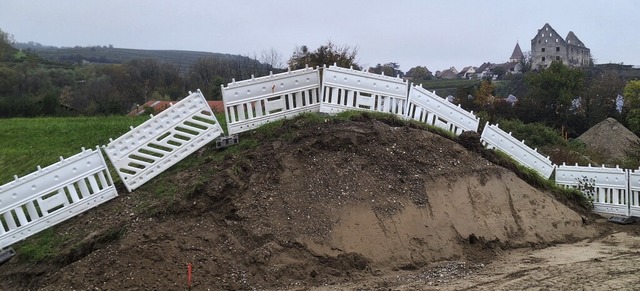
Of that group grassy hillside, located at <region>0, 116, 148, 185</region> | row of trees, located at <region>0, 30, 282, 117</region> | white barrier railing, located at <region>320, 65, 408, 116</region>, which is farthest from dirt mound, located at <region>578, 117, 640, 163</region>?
grassy hillside, located at <region>0, 116, 148, 185</region>

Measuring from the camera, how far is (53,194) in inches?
336

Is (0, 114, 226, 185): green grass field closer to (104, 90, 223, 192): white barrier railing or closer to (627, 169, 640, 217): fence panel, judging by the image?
(104, 90, 223, 192): white barrier railing

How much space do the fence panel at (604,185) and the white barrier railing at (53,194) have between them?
942cm

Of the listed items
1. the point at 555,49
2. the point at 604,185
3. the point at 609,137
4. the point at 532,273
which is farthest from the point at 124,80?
the point at 555,49

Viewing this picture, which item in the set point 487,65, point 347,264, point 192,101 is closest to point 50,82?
point 192,101

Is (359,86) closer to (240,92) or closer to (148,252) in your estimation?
(240,92)

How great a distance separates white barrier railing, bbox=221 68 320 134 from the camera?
943cm

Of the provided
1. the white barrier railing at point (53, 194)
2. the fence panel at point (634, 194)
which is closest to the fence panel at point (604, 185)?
the fence panel at point (634, 194)

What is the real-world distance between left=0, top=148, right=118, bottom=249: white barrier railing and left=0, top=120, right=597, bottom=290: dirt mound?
25 cm

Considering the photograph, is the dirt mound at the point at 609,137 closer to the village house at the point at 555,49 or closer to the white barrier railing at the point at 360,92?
the white barrier railing at the point at 360,92

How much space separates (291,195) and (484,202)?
3.23 m

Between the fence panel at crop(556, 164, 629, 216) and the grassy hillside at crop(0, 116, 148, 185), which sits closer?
the grassy hillside at crop(0, 116, 148, 185)

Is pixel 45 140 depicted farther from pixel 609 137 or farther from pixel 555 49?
pixel 555 49

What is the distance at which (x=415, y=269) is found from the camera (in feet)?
23.0
